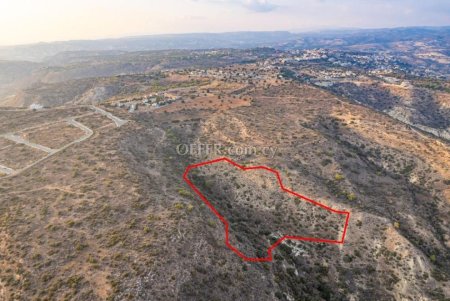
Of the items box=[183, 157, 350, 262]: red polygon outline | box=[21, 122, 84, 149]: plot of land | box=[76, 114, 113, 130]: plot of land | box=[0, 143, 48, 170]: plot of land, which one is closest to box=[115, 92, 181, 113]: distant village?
box=[76, 114, 113, 130]: plot of land

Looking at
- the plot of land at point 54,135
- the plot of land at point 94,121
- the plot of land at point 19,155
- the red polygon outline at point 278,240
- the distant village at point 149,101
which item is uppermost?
the plot of land at point 19,155

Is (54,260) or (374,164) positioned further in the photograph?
(374,164)

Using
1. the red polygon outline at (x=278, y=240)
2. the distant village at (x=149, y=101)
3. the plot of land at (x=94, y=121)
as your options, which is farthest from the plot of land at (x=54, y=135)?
the red polygon outline at (x=278, y=240)

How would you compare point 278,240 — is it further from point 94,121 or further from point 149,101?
point 149,101

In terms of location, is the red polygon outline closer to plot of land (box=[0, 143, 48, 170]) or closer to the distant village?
plot of land (box=[0, 143, 48, 170])

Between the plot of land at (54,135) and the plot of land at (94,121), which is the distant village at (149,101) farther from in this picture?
the plot of land at (54,135)

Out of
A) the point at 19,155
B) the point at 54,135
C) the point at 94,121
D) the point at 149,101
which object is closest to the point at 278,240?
the point at 19,155

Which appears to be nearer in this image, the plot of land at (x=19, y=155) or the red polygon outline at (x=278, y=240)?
the red polygon outline at (x=278, y=240)

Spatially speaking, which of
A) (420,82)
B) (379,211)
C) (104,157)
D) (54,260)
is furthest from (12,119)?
(420,82)

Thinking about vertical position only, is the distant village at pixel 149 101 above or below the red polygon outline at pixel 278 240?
above

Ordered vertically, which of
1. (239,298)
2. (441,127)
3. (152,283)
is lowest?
(441,127)

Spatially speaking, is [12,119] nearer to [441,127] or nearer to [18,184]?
[18,184]
